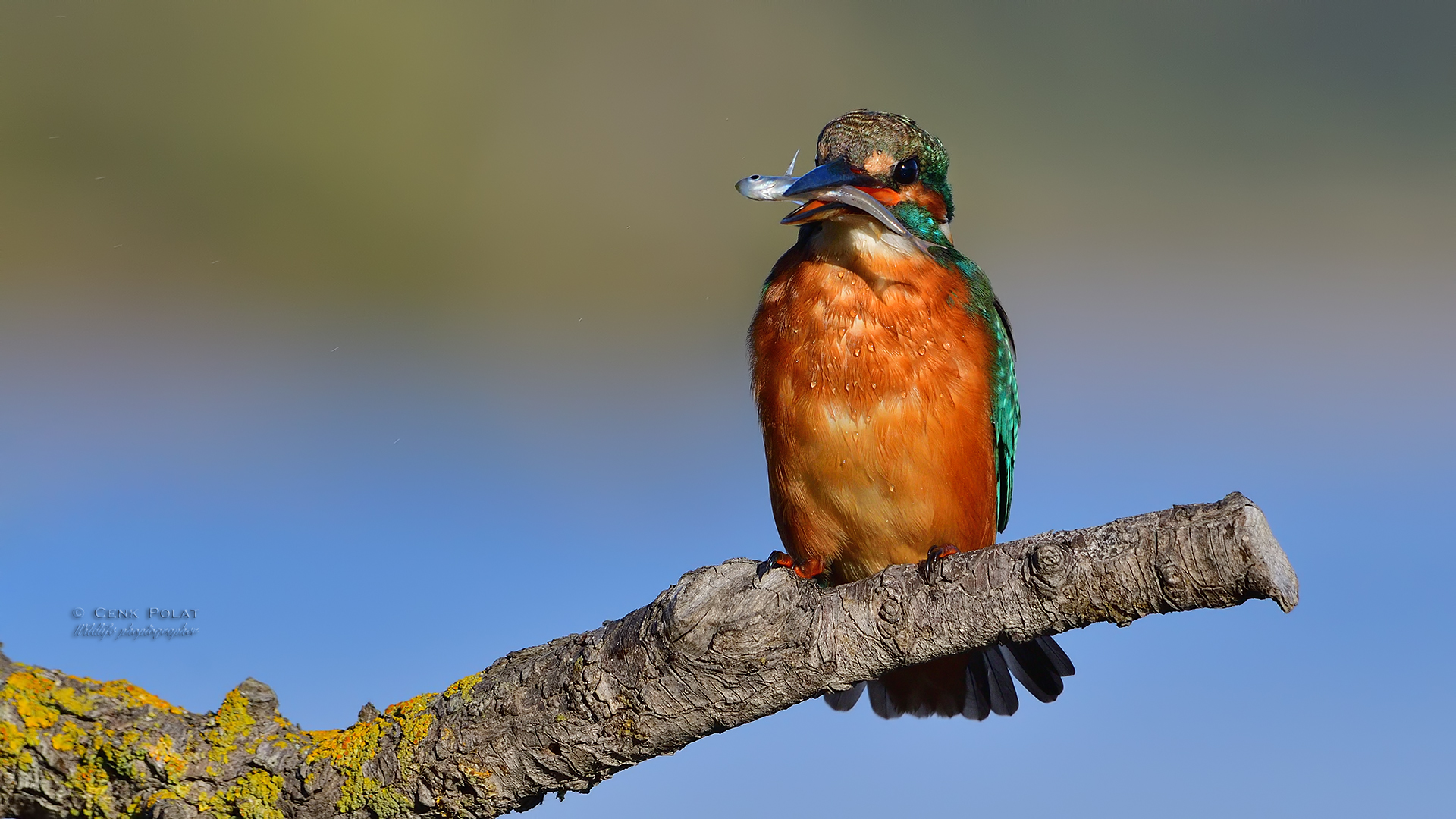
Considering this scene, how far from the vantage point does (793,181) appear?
277 cm

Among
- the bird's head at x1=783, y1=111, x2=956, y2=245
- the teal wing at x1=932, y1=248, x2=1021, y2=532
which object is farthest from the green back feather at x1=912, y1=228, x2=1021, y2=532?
the bird's head at x1=783, y1=111, x2=956, y2=245

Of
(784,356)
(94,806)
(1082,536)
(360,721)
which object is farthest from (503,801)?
(784,356)

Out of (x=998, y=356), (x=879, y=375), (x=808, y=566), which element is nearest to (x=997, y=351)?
(x=998, y=356)

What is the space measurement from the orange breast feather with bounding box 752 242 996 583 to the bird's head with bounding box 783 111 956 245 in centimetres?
17

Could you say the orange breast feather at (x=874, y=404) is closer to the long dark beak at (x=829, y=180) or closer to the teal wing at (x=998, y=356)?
the teal wing at (x=998, y=356)

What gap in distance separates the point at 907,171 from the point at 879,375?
65 cm

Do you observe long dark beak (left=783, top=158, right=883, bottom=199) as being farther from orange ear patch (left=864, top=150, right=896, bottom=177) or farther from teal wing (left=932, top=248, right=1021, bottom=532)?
teal wing (left=932, top=248, right=1021, bottom=532)

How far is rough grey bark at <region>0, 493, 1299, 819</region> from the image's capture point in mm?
2109

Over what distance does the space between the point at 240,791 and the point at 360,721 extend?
27cm

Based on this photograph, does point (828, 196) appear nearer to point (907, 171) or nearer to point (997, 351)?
point (907, 171)

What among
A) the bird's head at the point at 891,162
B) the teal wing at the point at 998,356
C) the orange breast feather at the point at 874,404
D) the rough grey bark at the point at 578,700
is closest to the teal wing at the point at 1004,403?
the teal wing at the point at 998,356

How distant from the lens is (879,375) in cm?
325

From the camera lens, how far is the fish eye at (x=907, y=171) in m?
3.38

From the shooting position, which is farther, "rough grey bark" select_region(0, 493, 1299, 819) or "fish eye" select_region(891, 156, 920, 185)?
"fish eye" select_region(891, 156, 920, 185)
